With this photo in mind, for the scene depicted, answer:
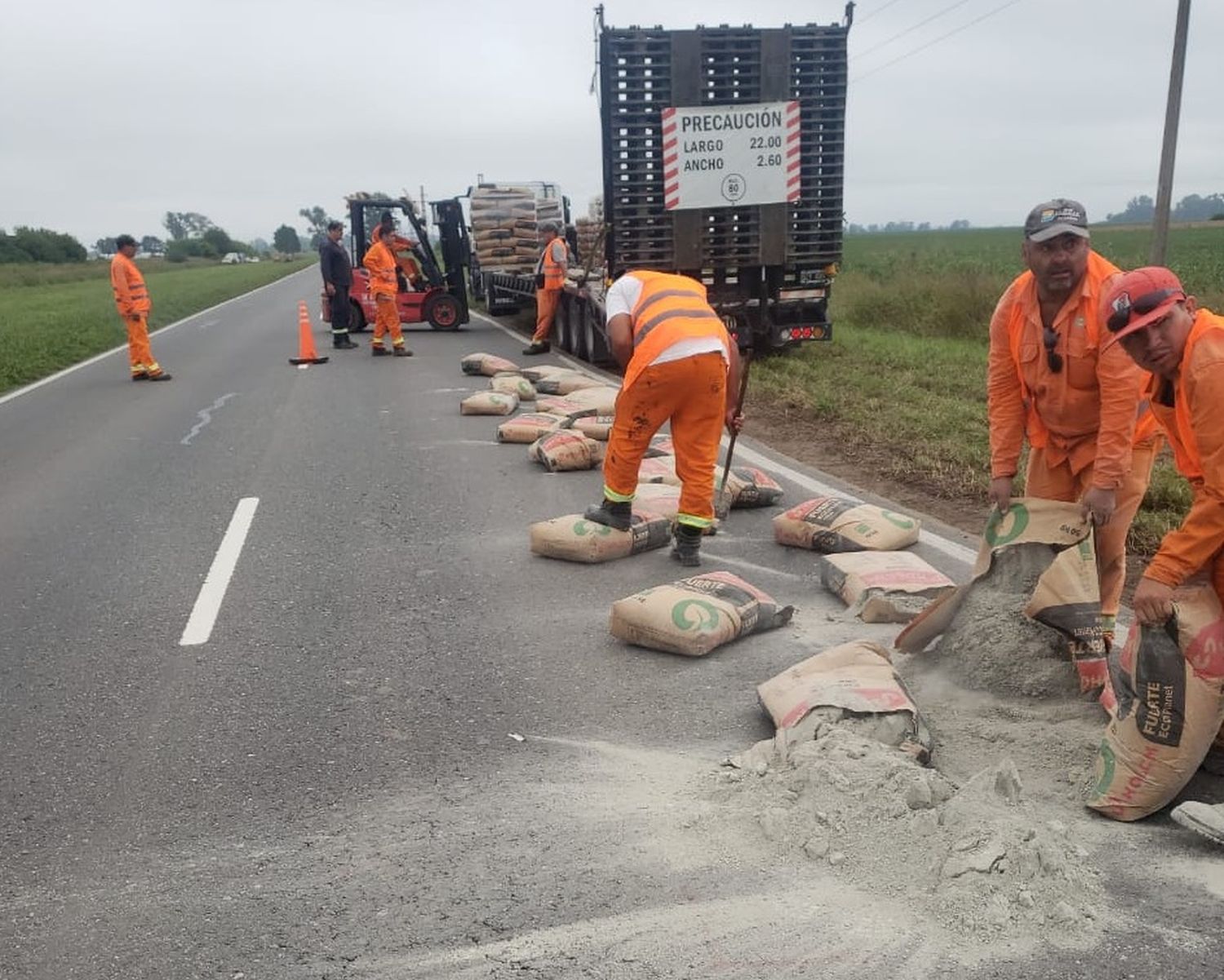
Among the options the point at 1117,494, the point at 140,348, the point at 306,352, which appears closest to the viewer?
the point at 1117,494

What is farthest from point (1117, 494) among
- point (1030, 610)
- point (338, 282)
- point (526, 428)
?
point (338, 282)

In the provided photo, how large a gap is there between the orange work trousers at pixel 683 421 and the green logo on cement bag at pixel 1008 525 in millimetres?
1753

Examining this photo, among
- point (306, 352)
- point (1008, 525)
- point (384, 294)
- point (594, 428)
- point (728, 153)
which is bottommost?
point (306, 352)

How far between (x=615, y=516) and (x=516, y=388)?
18.1ft

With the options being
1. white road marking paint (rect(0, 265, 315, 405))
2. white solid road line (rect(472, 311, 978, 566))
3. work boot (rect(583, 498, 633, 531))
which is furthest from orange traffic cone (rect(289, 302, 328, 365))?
work boot (rect(583, 498, 633, 531))

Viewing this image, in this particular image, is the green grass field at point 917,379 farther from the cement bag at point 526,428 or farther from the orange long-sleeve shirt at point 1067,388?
the cement bag at point 526,428

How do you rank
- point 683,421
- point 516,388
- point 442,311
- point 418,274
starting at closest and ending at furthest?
point 683,421 < point 516,388 < point 418,274 < point 442,311

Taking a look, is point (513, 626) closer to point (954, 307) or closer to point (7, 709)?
point (7, 709)

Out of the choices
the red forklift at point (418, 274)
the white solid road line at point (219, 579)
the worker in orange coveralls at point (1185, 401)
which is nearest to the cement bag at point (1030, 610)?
the worker in orange coveralls at point (1185, 401)

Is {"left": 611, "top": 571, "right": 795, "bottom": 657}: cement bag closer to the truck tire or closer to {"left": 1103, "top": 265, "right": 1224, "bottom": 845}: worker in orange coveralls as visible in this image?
{"left": 1103, "top": 265, "right": 1224, "bottom": 845}: worker in orange coveralls

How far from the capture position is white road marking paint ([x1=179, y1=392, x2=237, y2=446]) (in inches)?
402

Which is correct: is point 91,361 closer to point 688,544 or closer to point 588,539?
point 588,539

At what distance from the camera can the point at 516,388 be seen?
37.3ft

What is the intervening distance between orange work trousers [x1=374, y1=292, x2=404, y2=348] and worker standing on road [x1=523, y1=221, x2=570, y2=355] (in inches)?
75.6
